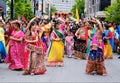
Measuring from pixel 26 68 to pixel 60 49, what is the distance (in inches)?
121

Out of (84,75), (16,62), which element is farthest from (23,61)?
(84,75)

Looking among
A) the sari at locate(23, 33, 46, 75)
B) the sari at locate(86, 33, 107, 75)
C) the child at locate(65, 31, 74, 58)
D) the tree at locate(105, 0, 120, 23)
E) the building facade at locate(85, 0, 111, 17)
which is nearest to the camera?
the sari at locate(23, 33, 46, 75)

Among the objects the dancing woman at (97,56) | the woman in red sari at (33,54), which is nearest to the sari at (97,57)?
the dancing woman at (97,56)

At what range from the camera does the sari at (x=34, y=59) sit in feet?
45.5

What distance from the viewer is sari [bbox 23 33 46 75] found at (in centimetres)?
1388

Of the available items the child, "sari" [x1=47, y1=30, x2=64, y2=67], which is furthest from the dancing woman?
the child

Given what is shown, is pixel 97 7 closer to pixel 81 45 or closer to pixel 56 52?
pixel 81 45

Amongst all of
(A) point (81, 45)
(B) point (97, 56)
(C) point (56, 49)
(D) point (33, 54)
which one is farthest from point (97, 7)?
(D) point (33, 54)

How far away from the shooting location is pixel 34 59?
45.7 feet

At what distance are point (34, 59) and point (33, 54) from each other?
0.16 m

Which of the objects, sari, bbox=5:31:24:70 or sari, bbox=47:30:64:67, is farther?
sari, bbox=47:30:64:67

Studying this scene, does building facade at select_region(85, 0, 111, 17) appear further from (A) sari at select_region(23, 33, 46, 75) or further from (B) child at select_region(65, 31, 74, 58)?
(A) sari at select_region(23, 33, 46, 75)

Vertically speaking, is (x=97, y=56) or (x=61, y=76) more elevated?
(x=97, y=56)

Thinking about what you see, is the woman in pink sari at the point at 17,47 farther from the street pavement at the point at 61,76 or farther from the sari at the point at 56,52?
the sari at the point at 56,52
